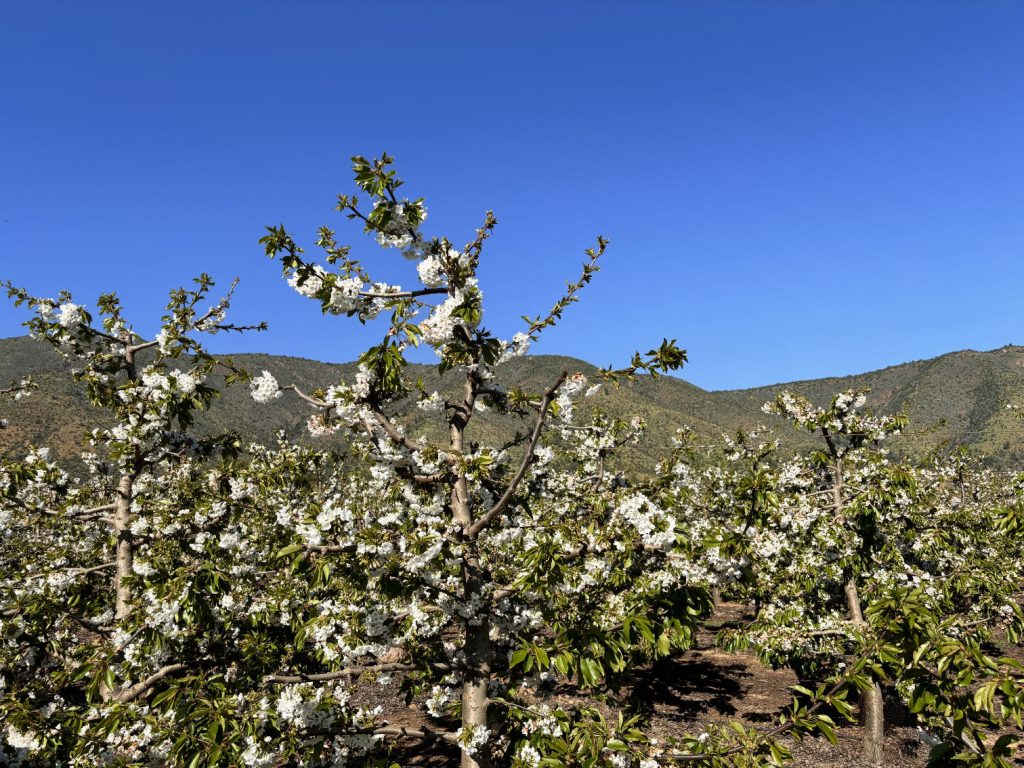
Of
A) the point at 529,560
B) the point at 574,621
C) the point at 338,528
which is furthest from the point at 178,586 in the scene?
the point at 574,621

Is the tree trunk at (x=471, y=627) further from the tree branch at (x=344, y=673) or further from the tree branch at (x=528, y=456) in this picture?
the tree branch at (x=344, y=673)

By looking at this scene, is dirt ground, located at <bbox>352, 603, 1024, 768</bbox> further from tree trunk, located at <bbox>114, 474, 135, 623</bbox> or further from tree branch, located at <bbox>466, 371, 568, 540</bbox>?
tree branch, located at <bbox>466, 371, 568, 540</bbox>

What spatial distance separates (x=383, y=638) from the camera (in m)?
5.71

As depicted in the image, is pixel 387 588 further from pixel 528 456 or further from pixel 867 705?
pixel 867 705

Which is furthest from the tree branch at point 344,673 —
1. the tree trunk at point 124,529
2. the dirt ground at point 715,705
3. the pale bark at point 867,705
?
the pale bark at point 867,705

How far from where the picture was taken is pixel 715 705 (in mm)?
18891

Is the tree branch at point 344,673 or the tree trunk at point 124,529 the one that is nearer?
the tree branch at point 344,673

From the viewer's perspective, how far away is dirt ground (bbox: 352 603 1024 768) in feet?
47.7

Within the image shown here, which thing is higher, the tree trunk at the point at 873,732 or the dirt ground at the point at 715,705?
the tree trunk at the point at 873,732

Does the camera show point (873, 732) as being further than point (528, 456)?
Yes

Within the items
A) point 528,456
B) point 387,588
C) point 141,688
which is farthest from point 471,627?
point 141,688

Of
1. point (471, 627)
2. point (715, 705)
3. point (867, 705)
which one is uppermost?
point (471, 627)

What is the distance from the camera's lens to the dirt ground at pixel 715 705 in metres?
14.5

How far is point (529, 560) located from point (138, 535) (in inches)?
291
